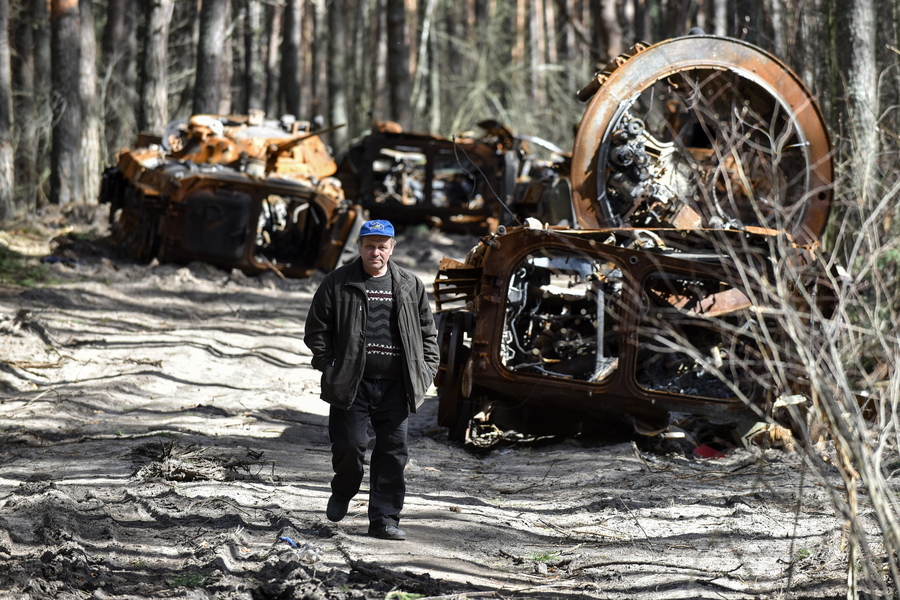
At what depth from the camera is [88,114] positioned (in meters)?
21.0

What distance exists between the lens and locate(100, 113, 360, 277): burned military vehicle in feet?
45.5

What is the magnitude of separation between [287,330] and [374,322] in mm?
6829

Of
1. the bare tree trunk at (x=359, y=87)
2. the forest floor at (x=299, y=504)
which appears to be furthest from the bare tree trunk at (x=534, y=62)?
the forest floor at (x=299, y=504)

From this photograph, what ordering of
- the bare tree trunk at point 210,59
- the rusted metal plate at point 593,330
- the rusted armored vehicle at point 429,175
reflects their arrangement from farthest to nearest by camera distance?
the bare tree trunk at point 210,59
the rusted armored vehicle at point 429,175
the rusted metal plate at point 593,330

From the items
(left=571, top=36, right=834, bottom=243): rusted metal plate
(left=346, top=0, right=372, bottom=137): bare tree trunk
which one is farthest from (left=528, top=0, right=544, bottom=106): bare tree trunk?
(left=571, top=36, right=834, bottom=243): rusted metal plate

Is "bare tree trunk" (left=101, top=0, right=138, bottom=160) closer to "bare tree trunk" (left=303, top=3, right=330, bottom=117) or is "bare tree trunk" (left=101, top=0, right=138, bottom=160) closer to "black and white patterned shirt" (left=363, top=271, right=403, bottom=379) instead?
"bare tree trunk" (left=303, top=3, right=330, bottom=117)

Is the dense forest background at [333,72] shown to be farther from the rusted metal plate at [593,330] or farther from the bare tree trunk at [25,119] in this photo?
the rusted metal plate at [593,330]

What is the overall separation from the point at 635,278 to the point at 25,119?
1968 centimetres

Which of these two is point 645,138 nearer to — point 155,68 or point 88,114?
point 155,68

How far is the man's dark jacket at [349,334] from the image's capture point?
5.53 meters

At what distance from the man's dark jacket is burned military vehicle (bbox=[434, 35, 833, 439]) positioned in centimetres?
190

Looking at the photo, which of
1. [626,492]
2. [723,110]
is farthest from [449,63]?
[626,492]

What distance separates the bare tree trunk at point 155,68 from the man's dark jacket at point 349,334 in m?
16.2

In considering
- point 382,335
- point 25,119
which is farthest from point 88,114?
point 382,335
